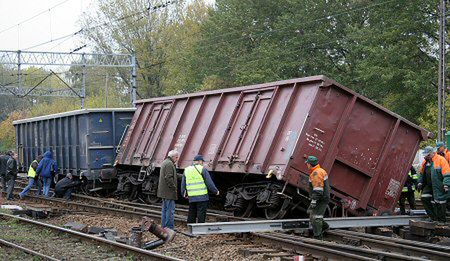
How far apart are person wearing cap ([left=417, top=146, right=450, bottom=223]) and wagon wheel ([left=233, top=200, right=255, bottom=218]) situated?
3.56 metres

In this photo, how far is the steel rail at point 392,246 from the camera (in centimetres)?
902

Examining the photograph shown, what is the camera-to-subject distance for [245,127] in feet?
46.6

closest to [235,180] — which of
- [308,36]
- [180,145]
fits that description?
[180,145]

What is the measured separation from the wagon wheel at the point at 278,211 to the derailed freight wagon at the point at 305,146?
2 centimetres

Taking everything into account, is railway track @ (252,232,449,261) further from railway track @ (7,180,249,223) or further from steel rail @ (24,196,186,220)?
steel rail @ (24,196,186,220)

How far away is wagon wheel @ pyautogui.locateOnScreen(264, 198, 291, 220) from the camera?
1291cm

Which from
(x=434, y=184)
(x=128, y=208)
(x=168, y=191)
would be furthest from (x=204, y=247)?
(x=128, y=208)

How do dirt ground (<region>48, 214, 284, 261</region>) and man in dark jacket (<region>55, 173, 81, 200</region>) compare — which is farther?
man in dark jacket (<region>55, 173, 81, 200</region>)

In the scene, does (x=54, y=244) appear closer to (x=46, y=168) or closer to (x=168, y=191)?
(x=168, y=191)

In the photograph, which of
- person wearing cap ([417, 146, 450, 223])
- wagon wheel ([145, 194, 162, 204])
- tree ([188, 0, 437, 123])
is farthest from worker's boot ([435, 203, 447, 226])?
tree ([188, 0, 437, 123])

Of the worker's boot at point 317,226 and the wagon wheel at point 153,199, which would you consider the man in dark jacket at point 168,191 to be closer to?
the worker's boot at point 317,226

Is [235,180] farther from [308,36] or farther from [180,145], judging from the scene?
[308,36]

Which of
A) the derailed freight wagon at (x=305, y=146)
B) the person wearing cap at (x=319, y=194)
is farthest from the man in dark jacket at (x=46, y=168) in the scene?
the person wearing cap at (x=319, y=194)

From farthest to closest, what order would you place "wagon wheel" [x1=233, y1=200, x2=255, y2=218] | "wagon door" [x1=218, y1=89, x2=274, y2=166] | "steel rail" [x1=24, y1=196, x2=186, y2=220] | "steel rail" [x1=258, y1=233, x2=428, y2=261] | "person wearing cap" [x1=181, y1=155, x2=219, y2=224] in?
"steel rail" [x1=24, y1=196, x2=186, y2=220] → "wagon wheel" [x1=233, y1=200, x2=255, y2=218] → "wagon door" [x1=218, y1=89, x2=274, y2=166] → "person wearing cap" [x1=181, y1=155, x2=219, y2=224] → "steel rail" [x1=258, y1=233, x2=428, y2=261]
